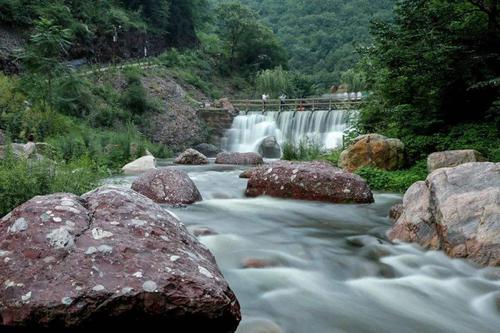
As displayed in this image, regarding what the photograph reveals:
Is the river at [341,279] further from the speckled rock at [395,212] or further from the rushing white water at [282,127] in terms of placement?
the rushing white water at [282,127]

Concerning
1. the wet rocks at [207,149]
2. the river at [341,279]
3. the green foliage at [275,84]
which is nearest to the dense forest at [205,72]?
the green foliage at [275,84]

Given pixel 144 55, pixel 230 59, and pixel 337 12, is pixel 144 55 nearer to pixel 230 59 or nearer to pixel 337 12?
pixel 230 59

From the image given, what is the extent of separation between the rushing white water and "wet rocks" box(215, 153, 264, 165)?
7837mm

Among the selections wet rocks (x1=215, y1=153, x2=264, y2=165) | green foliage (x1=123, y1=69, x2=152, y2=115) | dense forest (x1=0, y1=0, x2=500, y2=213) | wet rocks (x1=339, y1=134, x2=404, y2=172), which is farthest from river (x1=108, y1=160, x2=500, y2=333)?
green foliage (x1=123, y1=69, x2=152, y2=115)

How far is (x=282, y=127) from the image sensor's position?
88.9 ft

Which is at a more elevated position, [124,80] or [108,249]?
[124,80]

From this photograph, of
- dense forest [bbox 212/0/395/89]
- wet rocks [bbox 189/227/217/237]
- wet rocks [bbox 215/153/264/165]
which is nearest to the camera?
wet rocks [bbox 189/227/217/237]

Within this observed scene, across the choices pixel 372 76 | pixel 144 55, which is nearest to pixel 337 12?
pixel 144 55

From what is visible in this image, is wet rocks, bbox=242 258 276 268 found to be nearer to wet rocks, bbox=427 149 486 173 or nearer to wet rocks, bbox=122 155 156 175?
wet rocks, bbox=427 149 486 173

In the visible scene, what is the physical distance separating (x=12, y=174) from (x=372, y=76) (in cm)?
1168

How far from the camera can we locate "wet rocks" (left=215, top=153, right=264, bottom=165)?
16578 millimetres

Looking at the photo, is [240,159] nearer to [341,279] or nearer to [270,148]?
[270,148]

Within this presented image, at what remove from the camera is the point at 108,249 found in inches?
119

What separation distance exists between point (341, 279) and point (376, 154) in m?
6.34
